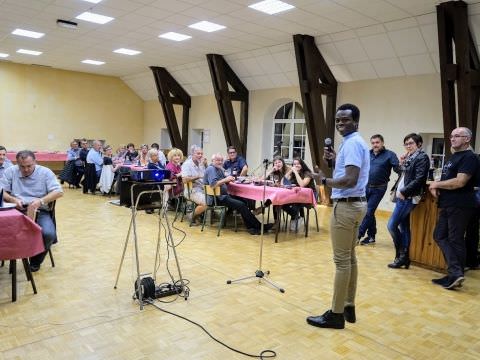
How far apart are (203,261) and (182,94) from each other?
31.4 ft

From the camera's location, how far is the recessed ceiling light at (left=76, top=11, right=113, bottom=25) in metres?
7.39

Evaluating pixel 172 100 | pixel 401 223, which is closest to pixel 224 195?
pixel 401 223

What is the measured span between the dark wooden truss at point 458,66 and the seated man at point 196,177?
12.6 feet

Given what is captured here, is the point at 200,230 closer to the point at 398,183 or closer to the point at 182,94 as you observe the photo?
the point at 398,183

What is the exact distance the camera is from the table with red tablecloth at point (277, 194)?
5227 millimetres

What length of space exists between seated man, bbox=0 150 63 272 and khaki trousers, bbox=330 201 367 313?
2635mm

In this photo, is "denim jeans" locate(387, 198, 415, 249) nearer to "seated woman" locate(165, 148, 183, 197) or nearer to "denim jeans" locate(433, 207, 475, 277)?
"denim jeans" locate(433, 207, 475, 277)

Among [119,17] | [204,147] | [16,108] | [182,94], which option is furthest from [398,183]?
[16,108]

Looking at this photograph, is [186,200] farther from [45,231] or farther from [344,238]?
[344,238]

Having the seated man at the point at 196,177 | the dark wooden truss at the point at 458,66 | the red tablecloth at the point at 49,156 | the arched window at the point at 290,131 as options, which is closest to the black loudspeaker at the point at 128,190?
the seated man at the point at 196,177

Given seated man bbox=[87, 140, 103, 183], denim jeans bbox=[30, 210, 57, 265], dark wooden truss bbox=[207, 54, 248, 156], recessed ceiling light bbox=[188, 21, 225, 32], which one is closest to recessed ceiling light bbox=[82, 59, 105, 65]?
seated man bbox=[87, 140, 103, 183]

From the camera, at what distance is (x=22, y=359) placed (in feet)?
7.60

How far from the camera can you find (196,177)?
6.09 meters

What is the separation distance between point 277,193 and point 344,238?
2532 millimetres
